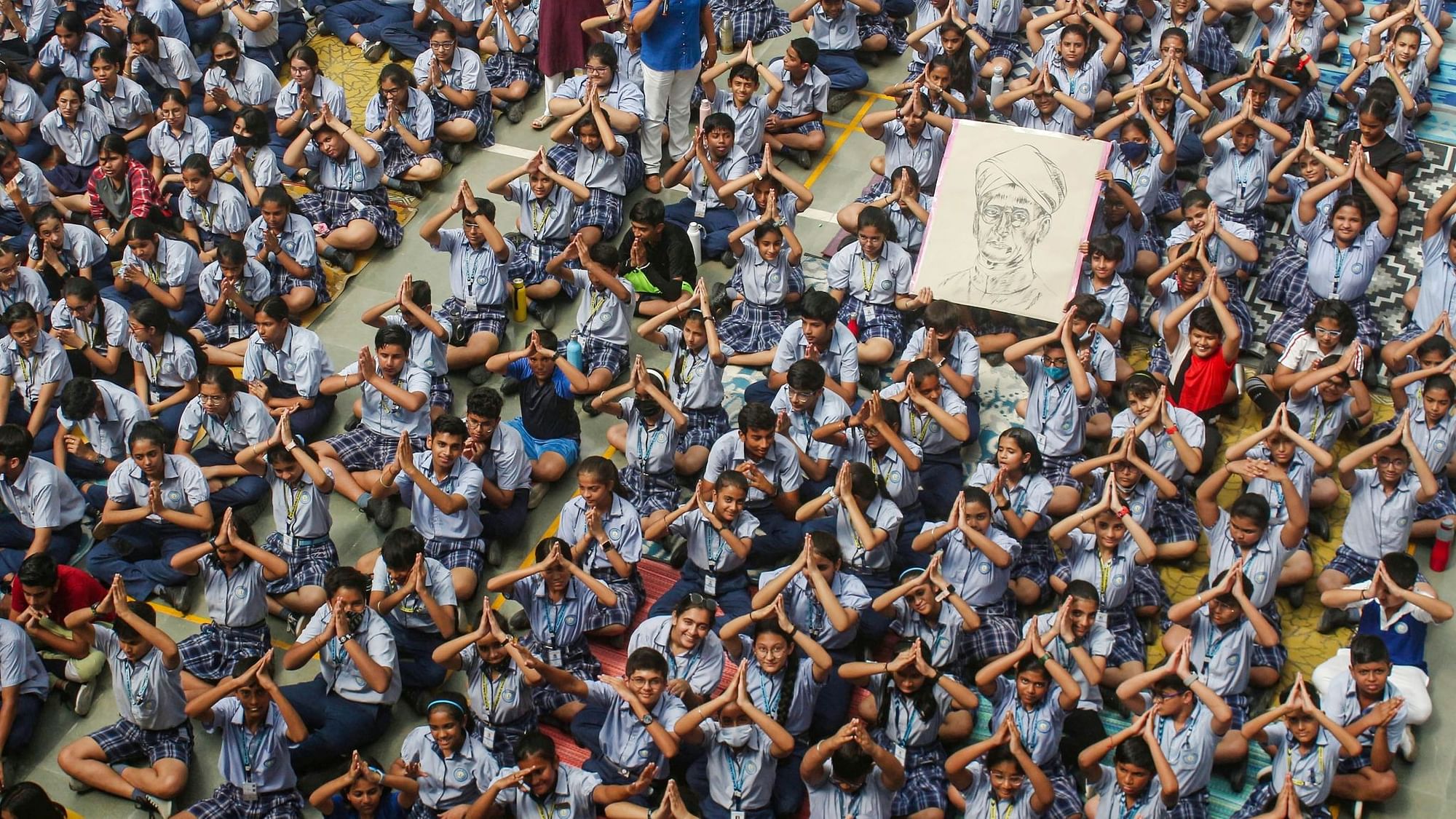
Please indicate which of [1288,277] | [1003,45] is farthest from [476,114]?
Result: [1288,277]

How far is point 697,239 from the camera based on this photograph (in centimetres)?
1559

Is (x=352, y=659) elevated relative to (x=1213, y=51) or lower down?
lower down

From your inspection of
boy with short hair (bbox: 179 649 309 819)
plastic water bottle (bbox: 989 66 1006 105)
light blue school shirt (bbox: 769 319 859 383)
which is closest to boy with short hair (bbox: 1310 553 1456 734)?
light blue school shirt (bbox: 769 319 859 383)

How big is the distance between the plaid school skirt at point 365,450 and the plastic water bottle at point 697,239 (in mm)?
3077

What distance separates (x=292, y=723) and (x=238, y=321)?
4.72 meters

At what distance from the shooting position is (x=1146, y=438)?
13078 millimetres

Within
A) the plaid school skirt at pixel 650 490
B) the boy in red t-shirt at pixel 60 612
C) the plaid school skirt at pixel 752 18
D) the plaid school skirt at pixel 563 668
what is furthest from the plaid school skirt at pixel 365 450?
the plaid school skirt at pixel 752 18

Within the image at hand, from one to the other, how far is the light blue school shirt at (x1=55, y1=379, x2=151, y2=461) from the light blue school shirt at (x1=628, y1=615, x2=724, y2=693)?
4.35 m

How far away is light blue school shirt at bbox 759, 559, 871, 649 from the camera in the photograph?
473 inches

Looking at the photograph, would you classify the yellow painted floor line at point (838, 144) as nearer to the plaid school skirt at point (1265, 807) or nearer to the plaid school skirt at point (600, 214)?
the plaid school skirt at point (600, 214)

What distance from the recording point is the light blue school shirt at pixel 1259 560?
1228 cm

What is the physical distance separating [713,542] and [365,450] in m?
2.95

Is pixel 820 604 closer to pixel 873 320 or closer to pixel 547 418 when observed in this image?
pixel 547 418

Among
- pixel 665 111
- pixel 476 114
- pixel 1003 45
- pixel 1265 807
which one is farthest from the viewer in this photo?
pixel 1003 45
